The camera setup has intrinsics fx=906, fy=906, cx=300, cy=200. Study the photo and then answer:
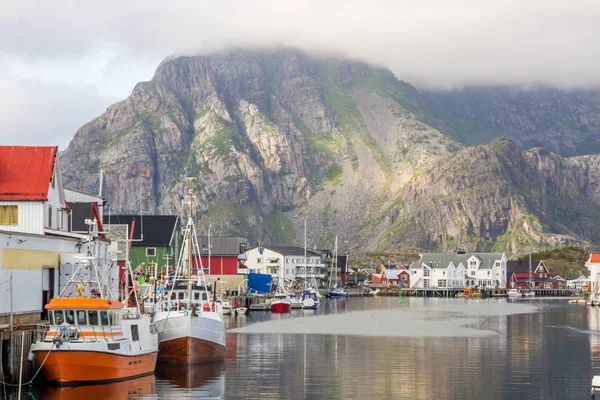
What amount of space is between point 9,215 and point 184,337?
47.7 ft

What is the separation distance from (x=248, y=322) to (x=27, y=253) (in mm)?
68333

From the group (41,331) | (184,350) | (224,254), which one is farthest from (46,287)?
(224,254)

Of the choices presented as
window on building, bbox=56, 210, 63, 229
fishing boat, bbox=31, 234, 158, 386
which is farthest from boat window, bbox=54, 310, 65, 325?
window on building, bbox=56, 210, 63, 229

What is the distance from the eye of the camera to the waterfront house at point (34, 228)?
5428 cm

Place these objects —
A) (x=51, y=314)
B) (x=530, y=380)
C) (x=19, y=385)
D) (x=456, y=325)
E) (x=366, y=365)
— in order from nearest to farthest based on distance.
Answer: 1. (x=19, y=385)
2. (x=51, y=314)
3. (x=530, y=380)
4. (x=366, y=365)
5. (x=456, y=325)

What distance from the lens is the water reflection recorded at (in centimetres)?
4859

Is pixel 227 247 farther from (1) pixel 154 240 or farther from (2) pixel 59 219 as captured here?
(2) pixel 59 219

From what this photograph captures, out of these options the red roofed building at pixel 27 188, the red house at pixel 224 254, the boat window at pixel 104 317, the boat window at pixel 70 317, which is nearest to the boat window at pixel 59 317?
the boat window at pixel 70 317

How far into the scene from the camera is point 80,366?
166 feet

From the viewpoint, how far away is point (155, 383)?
183 feet

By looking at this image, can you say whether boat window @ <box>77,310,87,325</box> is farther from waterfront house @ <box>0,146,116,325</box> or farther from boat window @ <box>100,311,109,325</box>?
waterfront house @ <box>0,146,116,325</box>

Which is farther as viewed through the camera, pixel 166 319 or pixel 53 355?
pixel 166 319

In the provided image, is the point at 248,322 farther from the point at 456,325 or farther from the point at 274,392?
the point at 274,392

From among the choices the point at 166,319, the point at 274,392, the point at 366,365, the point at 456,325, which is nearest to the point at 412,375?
the point at 366,365
